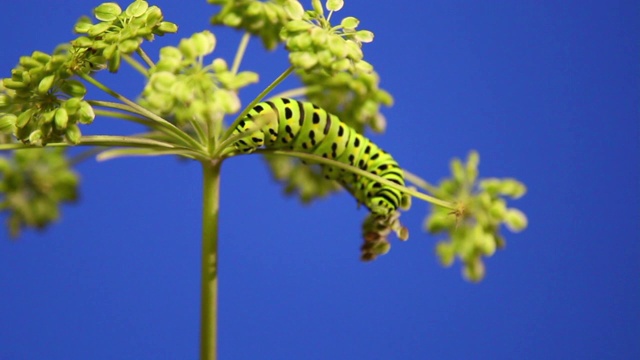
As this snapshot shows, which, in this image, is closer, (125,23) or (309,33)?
(309,33)

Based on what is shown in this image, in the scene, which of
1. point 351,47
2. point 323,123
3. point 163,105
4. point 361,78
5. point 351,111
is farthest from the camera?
point 351,111

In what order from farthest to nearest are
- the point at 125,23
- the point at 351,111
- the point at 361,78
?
the point at 351,111 < the point at 361,78 < the point at 125,23

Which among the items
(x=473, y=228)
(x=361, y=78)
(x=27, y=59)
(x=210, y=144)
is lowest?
(x=473, y=228)

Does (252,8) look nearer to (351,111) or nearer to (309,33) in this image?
(309,33)

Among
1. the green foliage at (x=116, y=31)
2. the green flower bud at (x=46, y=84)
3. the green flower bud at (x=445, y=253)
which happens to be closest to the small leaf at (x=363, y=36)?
the green foliage at (x=116, y=31)

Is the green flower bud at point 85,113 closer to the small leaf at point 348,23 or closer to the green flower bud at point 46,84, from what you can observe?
the green flower bud at point 46,84

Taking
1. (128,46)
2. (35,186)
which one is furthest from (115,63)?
(35,186)

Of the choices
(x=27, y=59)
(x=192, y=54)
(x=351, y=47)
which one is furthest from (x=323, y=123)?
(x=27, y=59)

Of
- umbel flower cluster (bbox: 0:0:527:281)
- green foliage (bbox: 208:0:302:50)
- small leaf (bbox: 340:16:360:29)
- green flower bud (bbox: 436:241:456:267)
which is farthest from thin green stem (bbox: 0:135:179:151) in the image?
green flower bud (bbox: 436:241:456:267)
